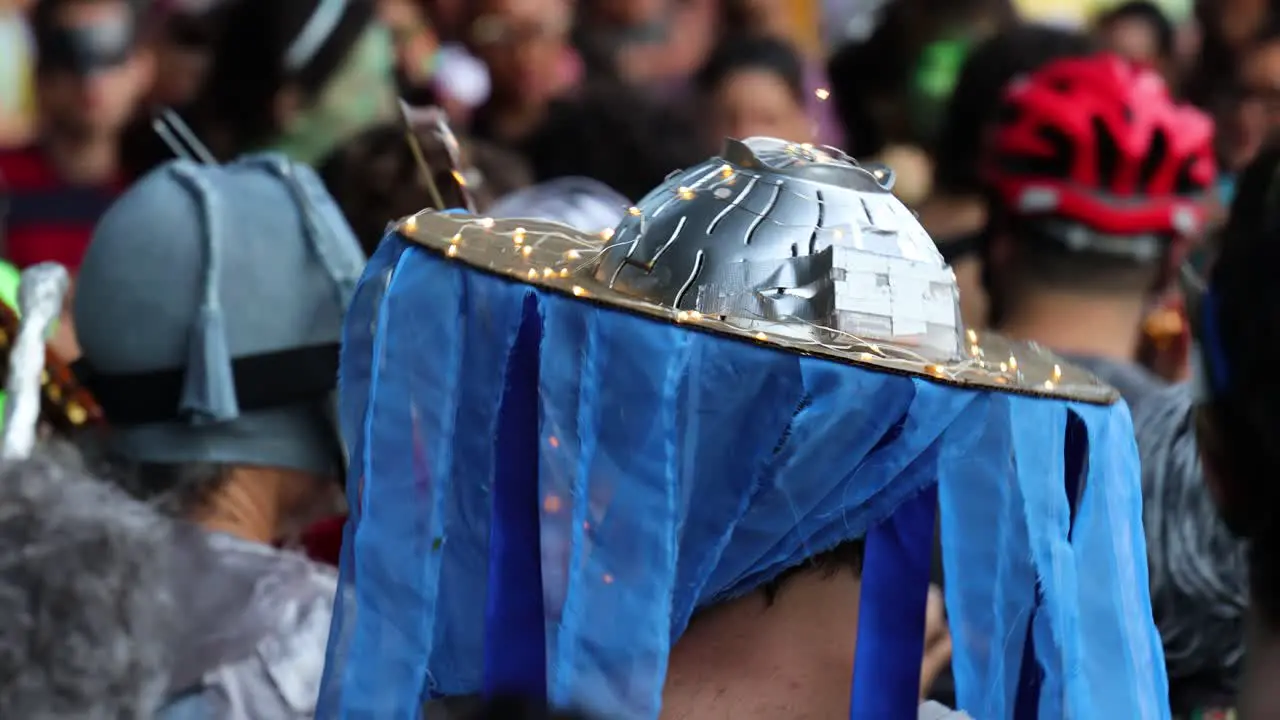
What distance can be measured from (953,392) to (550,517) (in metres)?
0.36

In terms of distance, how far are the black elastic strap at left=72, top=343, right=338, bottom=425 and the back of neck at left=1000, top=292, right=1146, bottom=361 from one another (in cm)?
142

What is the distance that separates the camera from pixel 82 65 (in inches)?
182

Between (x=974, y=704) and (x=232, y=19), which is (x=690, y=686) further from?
(x=232, y=19)

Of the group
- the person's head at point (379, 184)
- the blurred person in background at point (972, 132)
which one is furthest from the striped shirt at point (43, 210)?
the blurred person in background at point (972, 132)

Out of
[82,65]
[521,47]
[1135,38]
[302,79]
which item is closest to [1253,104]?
[1135,38]

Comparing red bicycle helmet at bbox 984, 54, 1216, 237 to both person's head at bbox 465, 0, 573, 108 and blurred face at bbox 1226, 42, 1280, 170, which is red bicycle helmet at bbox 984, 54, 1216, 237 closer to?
person's head at bbox 465, 0, 573, 108

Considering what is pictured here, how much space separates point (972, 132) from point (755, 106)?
91cm

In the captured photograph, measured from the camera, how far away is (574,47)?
570 centimetres

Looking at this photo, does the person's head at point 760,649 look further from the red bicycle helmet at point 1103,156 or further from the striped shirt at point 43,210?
the striped shirt at point 43,210

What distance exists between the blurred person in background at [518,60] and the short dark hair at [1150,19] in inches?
84.5

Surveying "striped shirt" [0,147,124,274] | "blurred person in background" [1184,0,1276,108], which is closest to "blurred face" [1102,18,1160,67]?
"blurred person in background" [1184,0,1276,108]

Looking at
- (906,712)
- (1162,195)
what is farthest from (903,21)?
(906,712)

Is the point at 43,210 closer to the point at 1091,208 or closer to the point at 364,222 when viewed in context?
the point at 364,222

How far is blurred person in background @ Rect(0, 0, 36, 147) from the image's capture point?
495 centimetres
